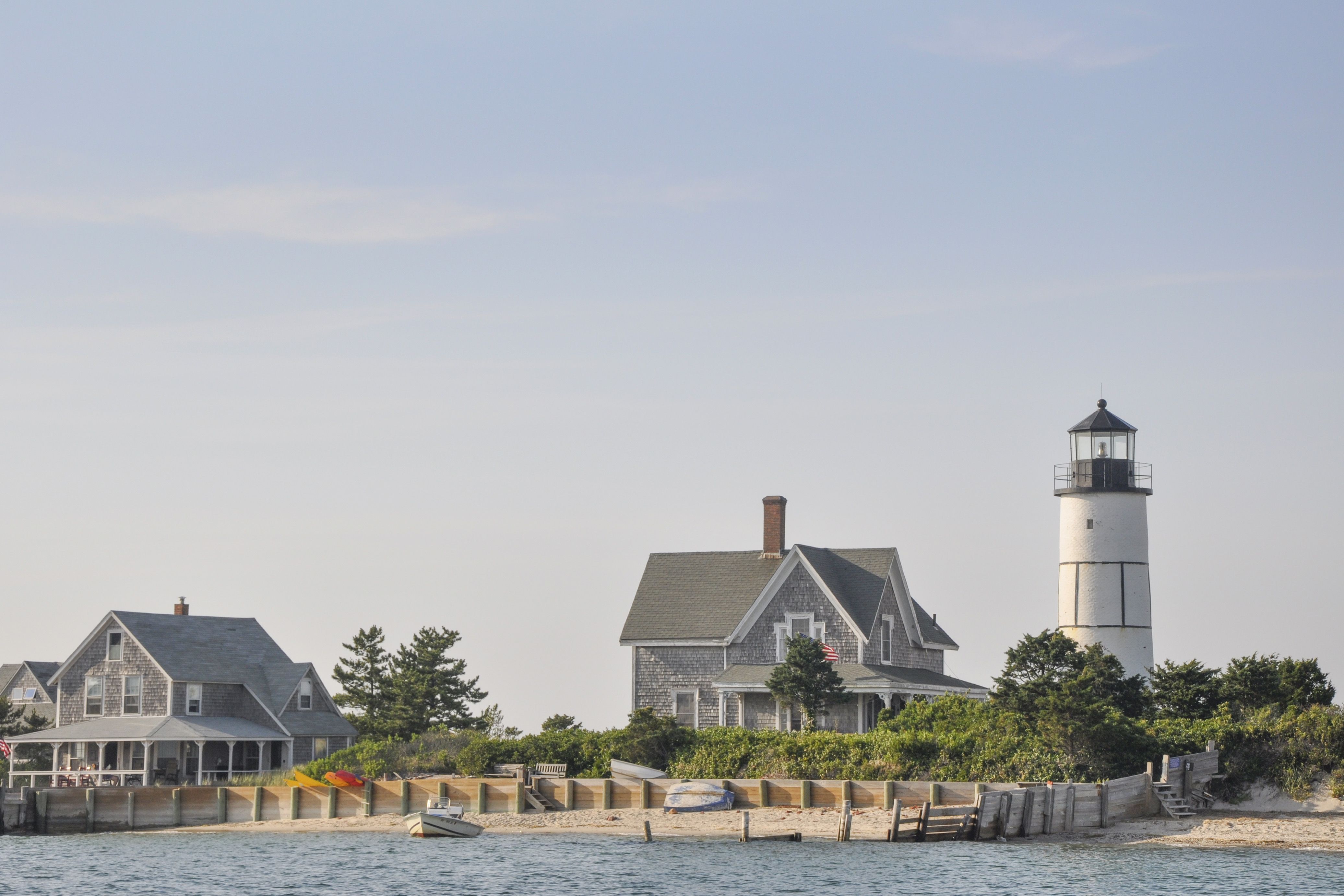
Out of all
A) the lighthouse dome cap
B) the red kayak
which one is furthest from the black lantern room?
the red kayak

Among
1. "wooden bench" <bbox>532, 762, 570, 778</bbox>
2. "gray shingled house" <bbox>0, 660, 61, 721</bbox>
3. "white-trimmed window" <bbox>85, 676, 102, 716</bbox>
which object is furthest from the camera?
"gray shingled house" <bbox>0, 660, 61, 721</bbox>

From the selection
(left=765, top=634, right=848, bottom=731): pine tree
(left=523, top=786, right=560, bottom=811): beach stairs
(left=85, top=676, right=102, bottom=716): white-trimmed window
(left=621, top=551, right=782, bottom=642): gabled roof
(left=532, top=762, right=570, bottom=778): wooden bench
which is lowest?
(left=523, top=786, right=560, bottom=811): beach stairs

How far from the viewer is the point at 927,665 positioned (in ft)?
204

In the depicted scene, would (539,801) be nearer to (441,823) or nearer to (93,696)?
(441,823)

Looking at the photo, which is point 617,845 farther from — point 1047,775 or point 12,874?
point 12,874

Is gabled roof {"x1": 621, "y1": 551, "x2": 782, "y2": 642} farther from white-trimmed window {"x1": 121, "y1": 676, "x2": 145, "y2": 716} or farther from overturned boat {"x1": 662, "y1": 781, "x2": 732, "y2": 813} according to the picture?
white-trimmed window {"x1": 121, "y1": 676, "x2": 145, "y2": 716}

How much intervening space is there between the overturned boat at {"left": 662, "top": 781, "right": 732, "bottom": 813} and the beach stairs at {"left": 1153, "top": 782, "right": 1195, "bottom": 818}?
11.5 m

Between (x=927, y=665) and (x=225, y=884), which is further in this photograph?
(x=927, y=665)

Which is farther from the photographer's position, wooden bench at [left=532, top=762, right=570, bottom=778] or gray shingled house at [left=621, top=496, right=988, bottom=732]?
Result: gray shingled house at [left=621, top=496, right=988, bottom=732]

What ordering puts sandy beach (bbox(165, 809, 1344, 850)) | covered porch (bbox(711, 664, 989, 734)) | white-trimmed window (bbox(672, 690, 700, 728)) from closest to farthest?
sandy beach (bbox(165, 809, 1344, 850))
covered porch (bbox(711, 664, 989, 734))
white-trimmed window (bbox(672, 690, 700, 728))

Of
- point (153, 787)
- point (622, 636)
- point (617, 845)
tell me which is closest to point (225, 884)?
point (617, 845)

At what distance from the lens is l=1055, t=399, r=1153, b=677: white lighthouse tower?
55.1 m

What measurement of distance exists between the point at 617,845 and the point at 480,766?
30.6ft

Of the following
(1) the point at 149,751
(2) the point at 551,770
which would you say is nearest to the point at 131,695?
(1) the point at 149,751
